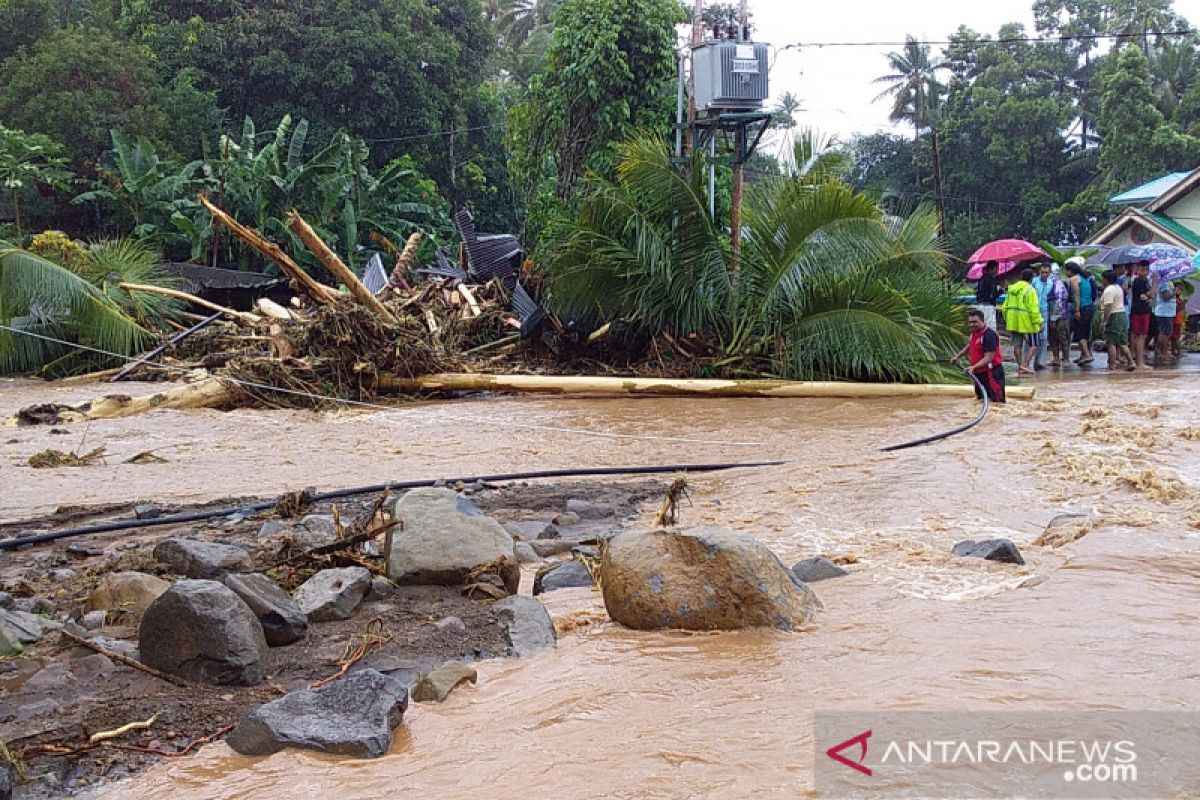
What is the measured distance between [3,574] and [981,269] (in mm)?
18850

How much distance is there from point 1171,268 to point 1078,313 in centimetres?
208

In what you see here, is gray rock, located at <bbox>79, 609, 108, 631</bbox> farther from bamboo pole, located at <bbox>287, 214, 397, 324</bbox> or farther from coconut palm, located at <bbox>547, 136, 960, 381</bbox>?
coconut palm, located at <bbox>547, 136, 960, 381</bbox>

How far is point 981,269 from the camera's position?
68.1 feet

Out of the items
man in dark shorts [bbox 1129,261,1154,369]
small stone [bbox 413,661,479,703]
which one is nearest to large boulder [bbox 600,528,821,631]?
small stone [bbox 413,661,479,703]

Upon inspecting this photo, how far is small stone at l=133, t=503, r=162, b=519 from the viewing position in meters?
6.67

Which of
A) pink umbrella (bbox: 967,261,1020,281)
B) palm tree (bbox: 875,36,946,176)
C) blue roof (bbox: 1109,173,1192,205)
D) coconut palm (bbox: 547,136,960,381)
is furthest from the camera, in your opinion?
palm tree (bbox: 875,36,946,176)

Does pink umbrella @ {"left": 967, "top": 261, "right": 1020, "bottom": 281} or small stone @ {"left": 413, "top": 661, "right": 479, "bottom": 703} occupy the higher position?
pink umbrella @ {"left": 967, "top": 261, "right": 1020, "bottom": 281}

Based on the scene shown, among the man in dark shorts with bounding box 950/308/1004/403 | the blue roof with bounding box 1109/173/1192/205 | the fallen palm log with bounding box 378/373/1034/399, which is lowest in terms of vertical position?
the fallen palm log with bounding box 378/373/1034/399

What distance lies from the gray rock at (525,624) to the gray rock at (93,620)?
163 centimetres

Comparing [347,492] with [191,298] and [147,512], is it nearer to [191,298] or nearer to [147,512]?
[147,512]

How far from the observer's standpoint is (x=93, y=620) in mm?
4496

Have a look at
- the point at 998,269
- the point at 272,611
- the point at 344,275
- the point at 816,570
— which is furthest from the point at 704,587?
the point at 998,269

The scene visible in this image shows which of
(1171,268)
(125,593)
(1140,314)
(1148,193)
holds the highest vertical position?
(1148,193)

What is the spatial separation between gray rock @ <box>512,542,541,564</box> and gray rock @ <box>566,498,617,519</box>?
987 mm
